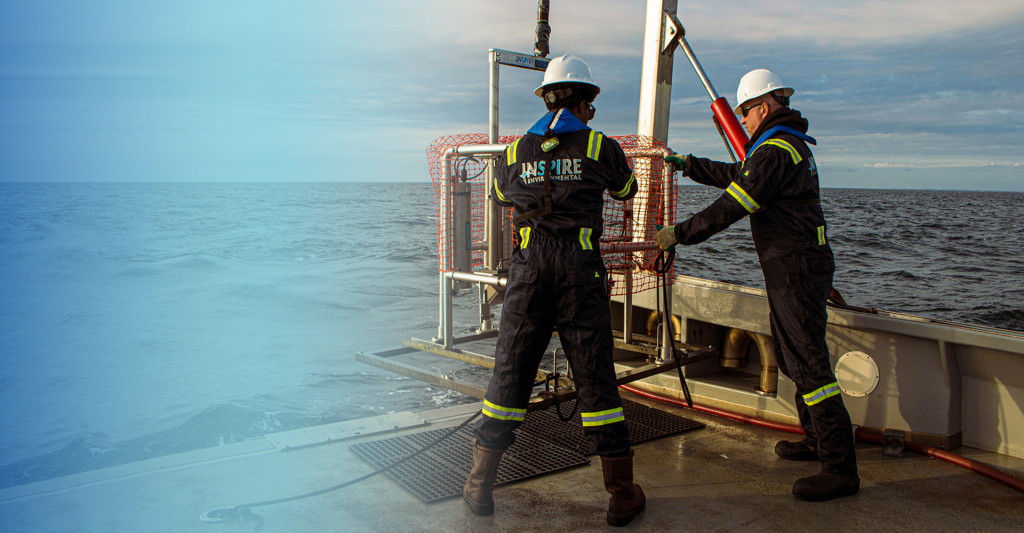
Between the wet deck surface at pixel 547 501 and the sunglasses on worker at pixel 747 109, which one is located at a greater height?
the sunglasses on worker at pixel 747 109

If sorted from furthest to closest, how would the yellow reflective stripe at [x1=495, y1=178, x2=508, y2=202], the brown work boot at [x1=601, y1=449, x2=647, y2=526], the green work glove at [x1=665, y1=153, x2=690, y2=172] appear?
the green work glove at [x1=665, y1=153, x2=690, y2=172] < the yellow reflective stripe at [x1=495, y1=178, x2=508, y2=202] < the brown work boot at [x1=601, y1=449, x2=647, y2=526]

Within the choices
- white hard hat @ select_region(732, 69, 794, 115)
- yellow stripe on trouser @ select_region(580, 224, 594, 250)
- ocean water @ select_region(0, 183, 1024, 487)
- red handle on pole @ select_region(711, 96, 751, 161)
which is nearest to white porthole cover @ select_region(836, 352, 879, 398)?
red handle on pole @ select_region(711, 96, 751, 161)

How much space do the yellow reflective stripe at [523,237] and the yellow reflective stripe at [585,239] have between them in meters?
0.25

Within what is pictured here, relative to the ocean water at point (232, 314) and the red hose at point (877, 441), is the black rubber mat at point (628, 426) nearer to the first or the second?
the red hose at point (877, 441)

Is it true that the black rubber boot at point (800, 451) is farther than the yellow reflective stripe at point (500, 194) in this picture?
Yes

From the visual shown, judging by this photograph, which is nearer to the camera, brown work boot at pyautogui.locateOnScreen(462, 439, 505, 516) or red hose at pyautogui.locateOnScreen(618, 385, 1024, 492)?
brown work boot at pyautogui.locateOnScreen(462, 439, 505, 516)

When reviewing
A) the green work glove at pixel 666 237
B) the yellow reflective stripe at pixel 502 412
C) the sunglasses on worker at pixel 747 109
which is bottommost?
the yellow reflective stripe at pixel 502 412

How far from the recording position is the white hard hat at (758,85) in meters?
3.45

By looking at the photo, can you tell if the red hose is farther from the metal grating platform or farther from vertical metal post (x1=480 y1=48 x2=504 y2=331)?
vertical metal post (x1=480 y1=48 x2=504 y2=331)

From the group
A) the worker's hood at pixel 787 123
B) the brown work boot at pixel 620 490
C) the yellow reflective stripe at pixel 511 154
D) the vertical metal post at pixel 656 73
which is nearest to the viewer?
the brown work boot at pixel 620 490

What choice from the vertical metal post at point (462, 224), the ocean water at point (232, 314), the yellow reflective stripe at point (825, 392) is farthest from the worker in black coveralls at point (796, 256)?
the ocean water at point (232, 314)

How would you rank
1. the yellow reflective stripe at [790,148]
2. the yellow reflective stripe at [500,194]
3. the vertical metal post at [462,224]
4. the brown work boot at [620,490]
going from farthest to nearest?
the vertical metal post at [462,224], the yellow reflective stripe at [790,148], the yellow reflective stripe at [500,194], the brown work boot at [620,490]

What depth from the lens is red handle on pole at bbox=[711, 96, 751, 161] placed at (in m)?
4.40

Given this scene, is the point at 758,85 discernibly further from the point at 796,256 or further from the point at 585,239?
the point at 585,239
